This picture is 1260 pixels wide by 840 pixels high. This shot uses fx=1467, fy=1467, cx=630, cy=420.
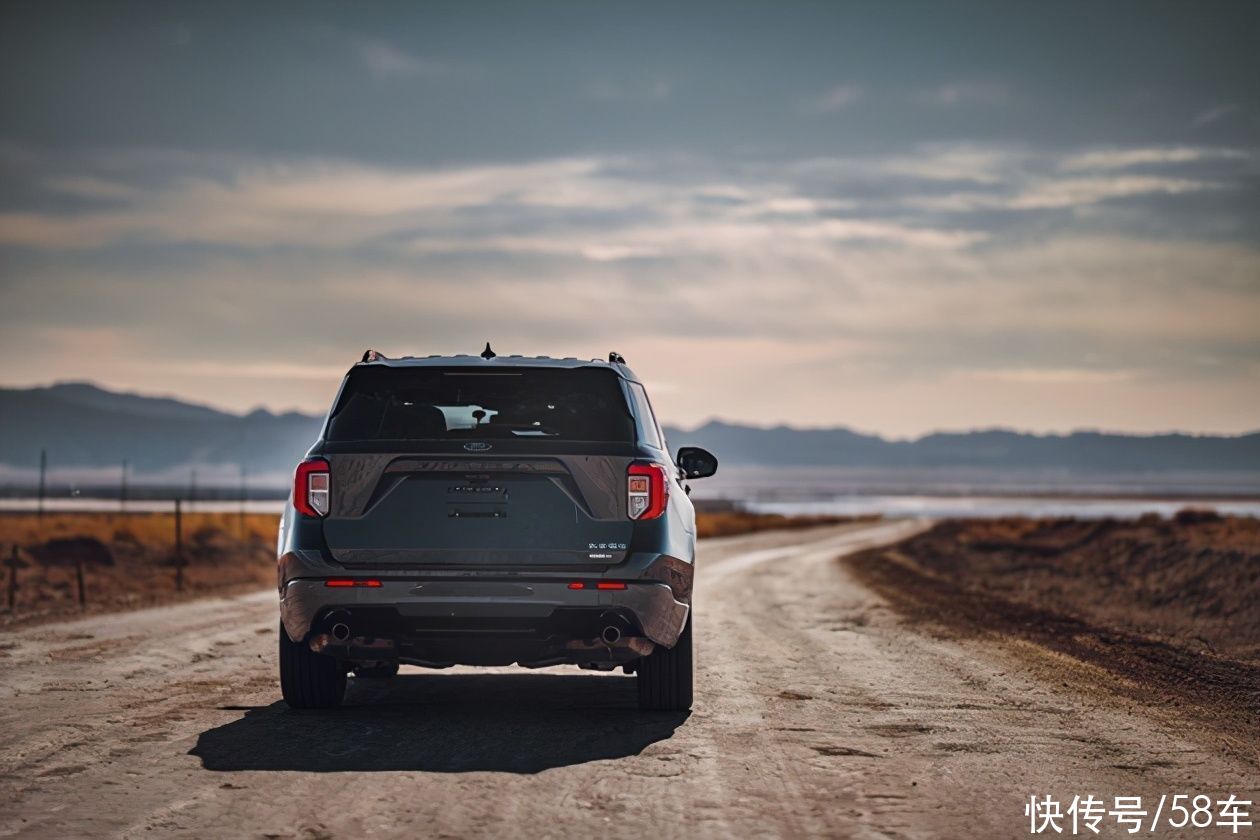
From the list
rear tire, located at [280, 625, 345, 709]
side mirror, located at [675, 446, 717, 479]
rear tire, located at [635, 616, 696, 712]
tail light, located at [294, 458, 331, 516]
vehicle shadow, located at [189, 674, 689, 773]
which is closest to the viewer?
vehicle shadow, located at [189, 674, 689, 773]

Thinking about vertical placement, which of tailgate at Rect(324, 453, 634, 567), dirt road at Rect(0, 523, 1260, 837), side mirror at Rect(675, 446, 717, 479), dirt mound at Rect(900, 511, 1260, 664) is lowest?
dirt mound at Rect(900, 511, 1260, 664)

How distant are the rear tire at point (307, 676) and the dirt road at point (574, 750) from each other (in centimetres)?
19

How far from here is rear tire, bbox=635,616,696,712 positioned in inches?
370

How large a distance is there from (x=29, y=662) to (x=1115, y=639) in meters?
11.4

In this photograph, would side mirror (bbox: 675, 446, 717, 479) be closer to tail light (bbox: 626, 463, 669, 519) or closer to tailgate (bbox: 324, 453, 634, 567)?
tail light (bbox: 626, 463, 669, 519)

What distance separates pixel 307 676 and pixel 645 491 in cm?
258

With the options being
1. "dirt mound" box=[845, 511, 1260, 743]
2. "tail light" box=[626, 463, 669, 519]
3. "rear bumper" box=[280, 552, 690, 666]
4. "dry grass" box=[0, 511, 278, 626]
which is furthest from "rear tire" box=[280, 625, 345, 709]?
"dry grass" box=[0, 511, 278, 626]

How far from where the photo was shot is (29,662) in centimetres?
1266

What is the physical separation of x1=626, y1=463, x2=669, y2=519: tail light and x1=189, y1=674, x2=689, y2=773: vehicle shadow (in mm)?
1320

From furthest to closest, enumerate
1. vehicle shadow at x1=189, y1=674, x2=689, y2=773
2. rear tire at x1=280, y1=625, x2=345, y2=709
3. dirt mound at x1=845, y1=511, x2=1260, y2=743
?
dirt mound at x1=845, y1=511, x2=1260, y2=743
rear tire at x1=280, y1=625, x2=345, y2=709
vehicle shadow at x1=189, y1=674, x2=689, y2=773

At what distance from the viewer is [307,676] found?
929cm

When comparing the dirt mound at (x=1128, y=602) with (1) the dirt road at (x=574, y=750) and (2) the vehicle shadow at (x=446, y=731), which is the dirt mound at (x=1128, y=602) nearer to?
(1) the dirt road at (x=574, y=750)

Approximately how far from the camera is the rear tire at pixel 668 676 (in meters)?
9.41

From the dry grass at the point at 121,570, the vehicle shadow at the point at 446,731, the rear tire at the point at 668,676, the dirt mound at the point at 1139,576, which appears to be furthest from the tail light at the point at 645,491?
the dry grass at the point at 121,570
